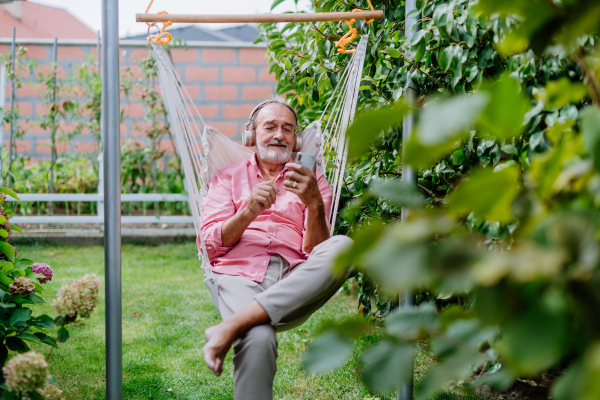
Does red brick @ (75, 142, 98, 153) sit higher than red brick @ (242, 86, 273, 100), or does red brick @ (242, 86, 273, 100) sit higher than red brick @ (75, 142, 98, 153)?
red brick @ (242, 86, 273, 100)

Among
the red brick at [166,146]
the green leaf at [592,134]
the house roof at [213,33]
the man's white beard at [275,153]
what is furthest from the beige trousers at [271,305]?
the house roof at [213,33]

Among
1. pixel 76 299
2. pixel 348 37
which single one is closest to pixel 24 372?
pixel 76 299

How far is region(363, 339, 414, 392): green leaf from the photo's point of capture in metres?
0.42

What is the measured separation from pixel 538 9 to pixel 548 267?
0.23 meters

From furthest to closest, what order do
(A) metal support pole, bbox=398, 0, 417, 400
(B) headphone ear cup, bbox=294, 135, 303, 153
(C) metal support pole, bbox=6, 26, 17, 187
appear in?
(C) metal support pole, bbox=6, 26, 17, 187 → (B) headphone ear cup, bbox=294, 135, 303, 153 → (A) metal support pole, bbox=398, 0, 417, 400

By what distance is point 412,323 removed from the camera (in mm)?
496

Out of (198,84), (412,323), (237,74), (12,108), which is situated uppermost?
(237,74)

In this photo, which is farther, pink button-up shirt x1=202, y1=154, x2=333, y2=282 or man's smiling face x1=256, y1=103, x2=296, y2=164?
man's smiling face x1=256, y1=103, x2=296, y2=164

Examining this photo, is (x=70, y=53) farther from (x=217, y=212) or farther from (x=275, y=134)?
(x=217, y=212)

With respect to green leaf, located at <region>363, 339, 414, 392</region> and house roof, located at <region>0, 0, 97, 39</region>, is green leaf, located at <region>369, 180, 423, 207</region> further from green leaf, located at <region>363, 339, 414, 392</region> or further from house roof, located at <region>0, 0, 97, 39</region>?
house roof, located at <region>0, 0, 97, 39</region>

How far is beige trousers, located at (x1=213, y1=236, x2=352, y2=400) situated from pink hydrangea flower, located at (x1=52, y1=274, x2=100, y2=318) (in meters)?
0.37

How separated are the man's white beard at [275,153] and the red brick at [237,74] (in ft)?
9.76

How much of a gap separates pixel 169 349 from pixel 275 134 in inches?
40.9

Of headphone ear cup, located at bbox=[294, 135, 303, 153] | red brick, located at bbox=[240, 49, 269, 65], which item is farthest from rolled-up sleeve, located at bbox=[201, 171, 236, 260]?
red brick, located at bbox=[240, 49, 269, 65]
